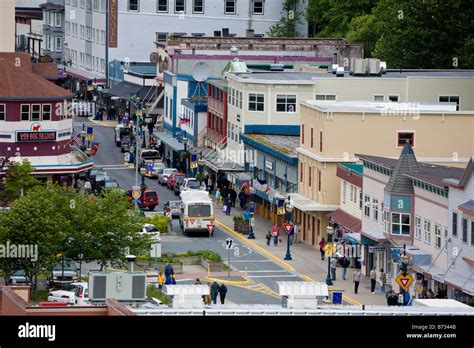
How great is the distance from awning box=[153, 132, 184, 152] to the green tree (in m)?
19.9

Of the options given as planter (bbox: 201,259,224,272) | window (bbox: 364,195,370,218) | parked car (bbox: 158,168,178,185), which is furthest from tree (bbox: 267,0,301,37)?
planter (bbox: 201,259,224,272)

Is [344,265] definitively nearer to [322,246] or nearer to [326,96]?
[322,246]

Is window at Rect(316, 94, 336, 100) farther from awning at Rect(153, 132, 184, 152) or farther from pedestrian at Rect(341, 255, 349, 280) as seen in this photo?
pedestrian at Rect(341, 255, 349, 280)

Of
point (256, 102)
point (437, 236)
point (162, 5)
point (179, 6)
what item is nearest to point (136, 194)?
point (256, 102)

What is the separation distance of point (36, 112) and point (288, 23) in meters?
Result: 64.4

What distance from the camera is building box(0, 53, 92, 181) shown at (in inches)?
3807

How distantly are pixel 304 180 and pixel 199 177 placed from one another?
13.9 m

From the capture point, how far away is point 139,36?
157 m

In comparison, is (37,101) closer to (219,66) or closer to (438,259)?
(219,66)

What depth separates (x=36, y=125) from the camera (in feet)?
320

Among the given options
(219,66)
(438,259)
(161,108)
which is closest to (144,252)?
(438,259)

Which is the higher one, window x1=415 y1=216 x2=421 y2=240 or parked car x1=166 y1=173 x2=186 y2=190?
window x1=415 y1=216 x2=421 y2=240

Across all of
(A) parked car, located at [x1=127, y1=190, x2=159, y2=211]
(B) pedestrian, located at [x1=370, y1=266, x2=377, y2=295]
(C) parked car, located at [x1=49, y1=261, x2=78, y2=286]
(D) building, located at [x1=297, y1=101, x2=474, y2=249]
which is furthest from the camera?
(A) parked car, located at [x1=127, y1=190, x2=159, y2=211]

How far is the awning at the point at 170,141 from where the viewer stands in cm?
10816
